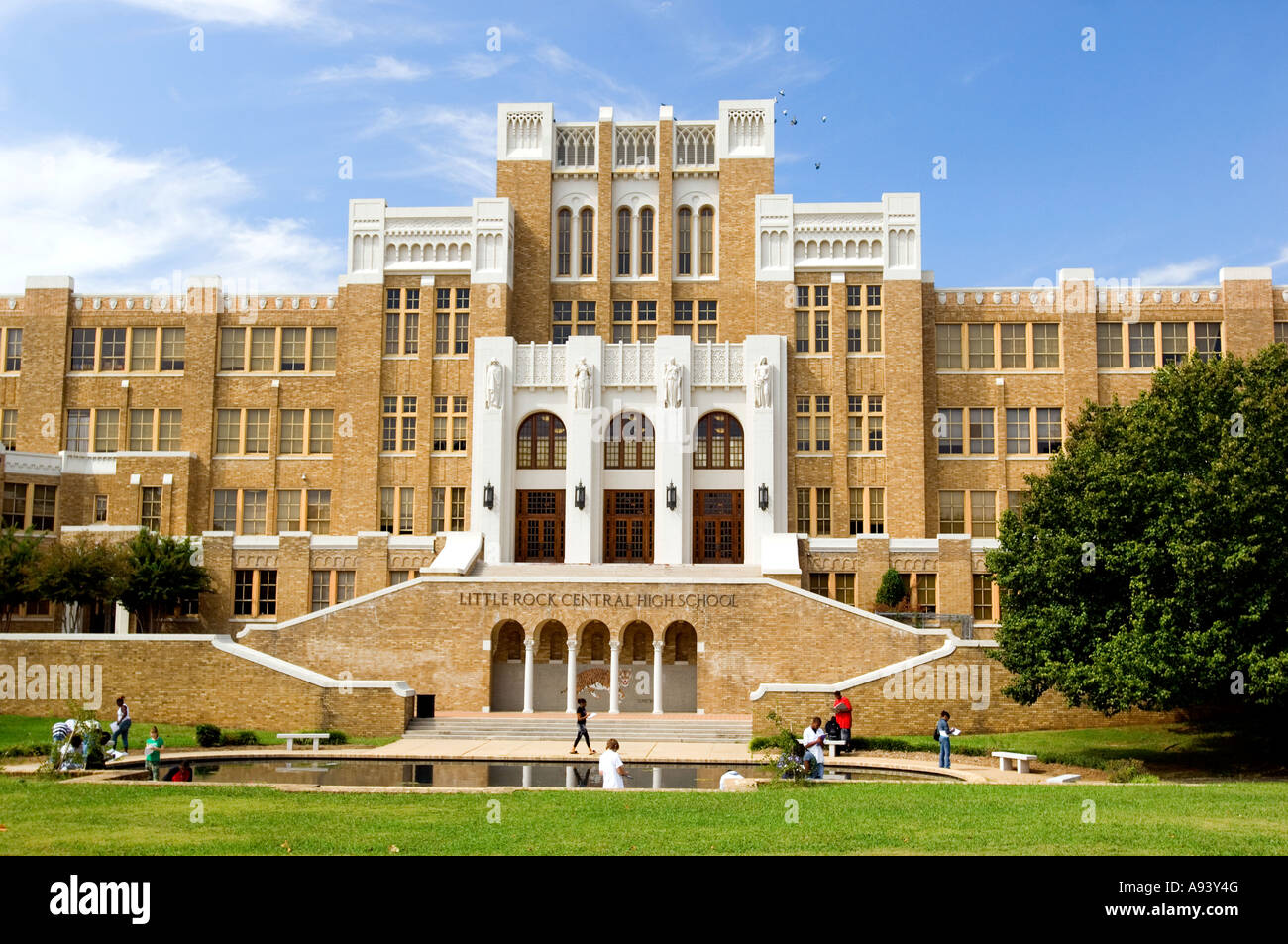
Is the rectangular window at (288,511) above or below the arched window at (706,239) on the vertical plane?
below

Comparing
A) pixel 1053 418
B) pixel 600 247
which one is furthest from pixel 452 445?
pixel 1053 418

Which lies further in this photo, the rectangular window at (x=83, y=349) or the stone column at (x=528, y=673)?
the rectangular window at (x=83, y=349)

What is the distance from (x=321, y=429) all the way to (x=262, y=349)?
451 cm

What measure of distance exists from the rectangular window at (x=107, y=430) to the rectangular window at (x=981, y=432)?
1418 inches

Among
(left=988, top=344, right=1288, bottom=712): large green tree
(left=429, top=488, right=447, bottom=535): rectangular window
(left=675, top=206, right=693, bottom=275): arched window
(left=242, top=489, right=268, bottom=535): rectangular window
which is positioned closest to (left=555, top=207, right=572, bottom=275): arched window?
(left=675, top=206, right=693, bottom=275): arched window

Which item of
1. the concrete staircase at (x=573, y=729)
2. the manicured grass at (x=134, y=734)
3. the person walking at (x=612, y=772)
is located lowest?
the concrete staircase at (x=573, y=729)

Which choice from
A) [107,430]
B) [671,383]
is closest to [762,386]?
[671,383]

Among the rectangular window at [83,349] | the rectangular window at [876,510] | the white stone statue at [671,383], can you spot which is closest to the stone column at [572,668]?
the white stone statue at [671,383]

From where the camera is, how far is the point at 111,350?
54219 mm

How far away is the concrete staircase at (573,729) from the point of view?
114ft

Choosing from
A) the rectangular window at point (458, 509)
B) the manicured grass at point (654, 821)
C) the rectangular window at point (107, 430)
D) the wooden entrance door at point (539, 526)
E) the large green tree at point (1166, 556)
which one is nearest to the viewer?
the manicured grass at point (654, 821)

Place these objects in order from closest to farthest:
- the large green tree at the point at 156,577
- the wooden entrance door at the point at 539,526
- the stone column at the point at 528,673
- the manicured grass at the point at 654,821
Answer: the manicured grass at the point at 654,821
the stone column at the point at 528,673
the large green tree at the point at 156,577
the wooden entrance door at the point at 539,526

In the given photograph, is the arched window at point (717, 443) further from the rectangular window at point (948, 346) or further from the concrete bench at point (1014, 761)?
the concrete bench at point (1014, 761)
